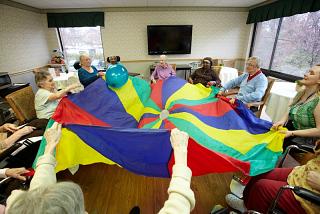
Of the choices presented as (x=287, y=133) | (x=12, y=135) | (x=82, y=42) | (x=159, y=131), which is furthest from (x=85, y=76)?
(x=82, y=42)

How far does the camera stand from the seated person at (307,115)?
1296mm

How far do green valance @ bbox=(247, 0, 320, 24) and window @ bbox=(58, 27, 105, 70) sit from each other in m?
4.37

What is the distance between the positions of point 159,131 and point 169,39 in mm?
4620

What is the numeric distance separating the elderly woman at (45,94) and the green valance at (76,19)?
366cm

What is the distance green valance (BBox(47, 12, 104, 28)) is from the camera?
4.86 meters

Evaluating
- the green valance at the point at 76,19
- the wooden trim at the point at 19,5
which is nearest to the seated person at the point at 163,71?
the green valance at the point at 76,19

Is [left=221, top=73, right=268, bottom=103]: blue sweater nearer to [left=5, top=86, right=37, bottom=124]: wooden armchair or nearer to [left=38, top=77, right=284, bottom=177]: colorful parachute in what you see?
[left=38, top=77, right=284, bottom=177]: colorful parachute

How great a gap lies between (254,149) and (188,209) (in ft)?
2.68

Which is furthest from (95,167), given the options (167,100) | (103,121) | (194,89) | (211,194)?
(194,89)

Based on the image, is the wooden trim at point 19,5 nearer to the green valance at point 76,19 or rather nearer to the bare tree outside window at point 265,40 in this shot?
the green valance at point 76,19

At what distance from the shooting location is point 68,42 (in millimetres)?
Answer: 5402

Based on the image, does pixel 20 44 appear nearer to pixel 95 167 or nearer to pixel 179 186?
pixel 95 167

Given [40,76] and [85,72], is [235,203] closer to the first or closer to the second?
[40,76]

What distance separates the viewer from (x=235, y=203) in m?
1.51
